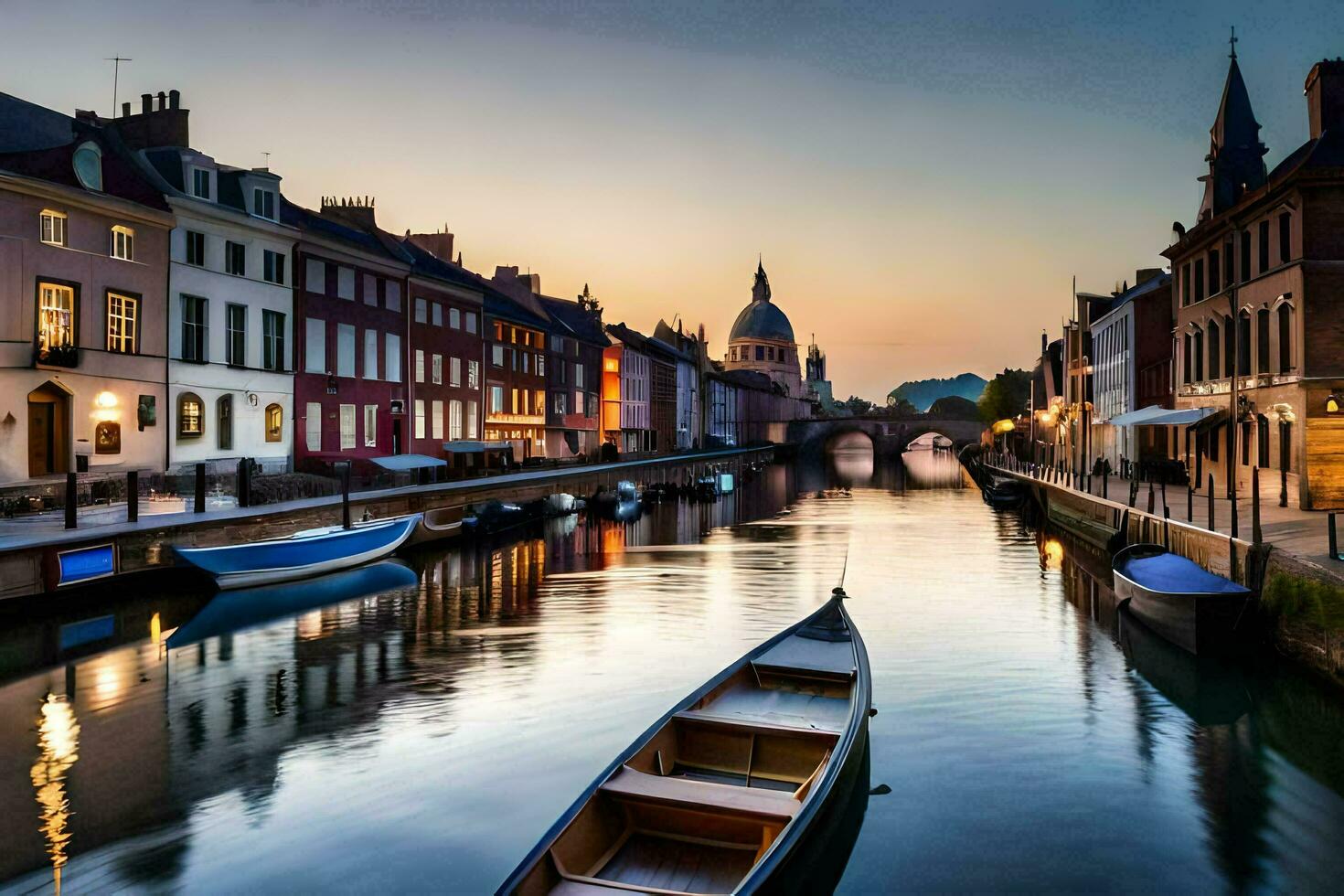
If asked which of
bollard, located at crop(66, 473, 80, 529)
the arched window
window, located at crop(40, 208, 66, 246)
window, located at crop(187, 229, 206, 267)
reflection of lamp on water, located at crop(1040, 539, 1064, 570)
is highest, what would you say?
window, located at crop(187, 229, 206, 267)

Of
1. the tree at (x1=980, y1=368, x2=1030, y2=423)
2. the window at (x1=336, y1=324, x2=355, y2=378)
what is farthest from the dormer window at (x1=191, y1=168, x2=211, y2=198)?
the tree at (x1=980, y1=368, x2=1030, y2=423)

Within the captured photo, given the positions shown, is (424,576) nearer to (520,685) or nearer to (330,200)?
(520,685)

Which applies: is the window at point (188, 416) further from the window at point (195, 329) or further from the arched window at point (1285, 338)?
the arched window at point (1285, 338)

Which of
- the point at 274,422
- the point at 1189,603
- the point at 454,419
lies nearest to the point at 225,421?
the point at 274,422

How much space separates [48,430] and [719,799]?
30964 mm

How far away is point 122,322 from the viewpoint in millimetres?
33750

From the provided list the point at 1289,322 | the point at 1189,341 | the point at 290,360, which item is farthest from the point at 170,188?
the point at 1189,341

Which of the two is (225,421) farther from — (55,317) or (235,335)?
(55,317)

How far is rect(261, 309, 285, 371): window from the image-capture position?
4053cm

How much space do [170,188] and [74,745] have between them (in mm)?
28162

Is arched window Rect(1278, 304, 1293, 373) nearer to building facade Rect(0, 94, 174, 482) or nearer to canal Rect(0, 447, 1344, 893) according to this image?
canal Rect(0, 447, 1344, 893)

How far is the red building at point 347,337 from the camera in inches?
1687

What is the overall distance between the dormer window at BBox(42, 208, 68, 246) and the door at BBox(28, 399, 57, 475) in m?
5.39

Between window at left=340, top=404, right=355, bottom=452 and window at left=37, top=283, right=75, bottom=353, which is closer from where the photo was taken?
window at left=37, top=283, right=75, bottom=353
